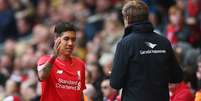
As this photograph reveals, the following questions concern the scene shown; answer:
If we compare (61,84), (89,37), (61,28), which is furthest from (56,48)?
(89,37)

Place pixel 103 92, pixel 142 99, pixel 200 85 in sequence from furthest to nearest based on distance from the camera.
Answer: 1. pixel 103 92
2. pixel 200 85
3. pixel 142 99

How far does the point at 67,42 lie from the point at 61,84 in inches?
17.8

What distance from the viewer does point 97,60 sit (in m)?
13.5

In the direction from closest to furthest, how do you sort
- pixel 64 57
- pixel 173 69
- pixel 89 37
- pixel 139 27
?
pixel 139 27
pixel 173 69
pixel 64 57
pixel 89 37

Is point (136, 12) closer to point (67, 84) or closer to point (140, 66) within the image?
point (140, 66)

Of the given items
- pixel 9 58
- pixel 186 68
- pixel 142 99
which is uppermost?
pixel 142 99

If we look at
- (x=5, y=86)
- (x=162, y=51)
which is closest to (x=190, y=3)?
(x=5, y=86)

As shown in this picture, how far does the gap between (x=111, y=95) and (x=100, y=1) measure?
240 inches

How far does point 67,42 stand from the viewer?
7.92 meters

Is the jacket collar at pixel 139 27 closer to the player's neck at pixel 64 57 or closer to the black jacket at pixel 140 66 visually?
the black jacket at pixel 140 66

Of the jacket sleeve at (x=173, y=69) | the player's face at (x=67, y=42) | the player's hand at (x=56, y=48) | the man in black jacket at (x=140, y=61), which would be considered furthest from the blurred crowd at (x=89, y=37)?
the player's hand at (x=56, y=48)

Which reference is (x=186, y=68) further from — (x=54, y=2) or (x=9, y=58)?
(x=54, y=2)

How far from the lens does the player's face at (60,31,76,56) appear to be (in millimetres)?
7902

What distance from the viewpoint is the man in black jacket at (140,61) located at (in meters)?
7.63
